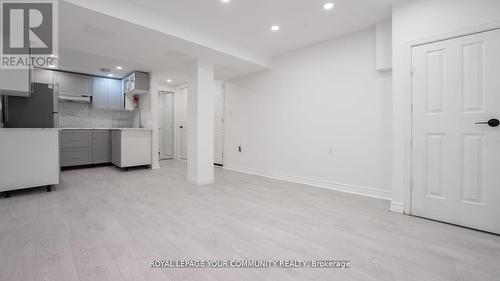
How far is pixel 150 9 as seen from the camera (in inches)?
103

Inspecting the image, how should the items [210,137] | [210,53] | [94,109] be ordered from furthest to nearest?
[94,109] < [210,137] < [210,53]

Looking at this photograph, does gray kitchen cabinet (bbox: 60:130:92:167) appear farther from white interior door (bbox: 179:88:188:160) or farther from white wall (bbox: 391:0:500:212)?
white wall (bbox: 391:0:500:212)

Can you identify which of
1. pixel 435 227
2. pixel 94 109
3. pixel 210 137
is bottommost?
pixel 435 227

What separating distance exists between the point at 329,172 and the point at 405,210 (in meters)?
1.22

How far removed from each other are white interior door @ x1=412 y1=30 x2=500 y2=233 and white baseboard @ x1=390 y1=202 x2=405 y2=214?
13 centimetres

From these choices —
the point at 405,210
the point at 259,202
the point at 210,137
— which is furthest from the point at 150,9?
the point at 405,210

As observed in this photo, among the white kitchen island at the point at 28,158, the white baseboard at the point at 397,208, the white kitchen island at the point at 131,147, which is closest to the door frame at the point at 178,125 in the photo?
the white kitchen island at the point at 131,147

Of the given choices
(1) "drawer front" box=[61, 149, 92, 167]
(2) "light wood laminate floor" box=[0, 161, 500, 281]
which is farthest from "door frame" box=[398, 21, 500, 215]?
(1) "drawer front" box=[61, 149, 92, 167]

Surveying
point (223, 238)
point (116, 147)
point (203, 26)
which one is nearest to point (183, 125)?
point (116, 147)

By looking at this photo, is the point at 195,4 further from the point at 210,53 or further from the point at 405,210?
the point at 405,210

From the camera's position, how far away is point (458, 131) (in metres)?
2.14

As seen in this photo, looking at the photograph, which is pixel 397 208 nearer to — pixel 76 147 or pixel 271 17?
pixel 271 17

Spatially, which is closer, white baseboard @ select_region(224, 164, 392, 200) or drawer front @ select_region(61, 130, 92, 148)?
white baseboard @ select_region(224, 164, 392, 200)

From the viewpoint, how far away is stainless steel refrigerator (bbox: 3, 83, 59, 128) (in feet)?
10.6
